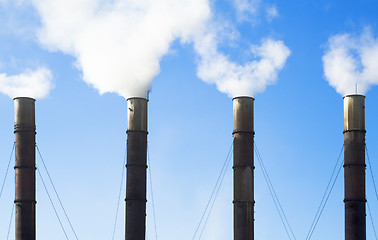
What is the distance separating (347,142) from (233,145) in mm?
5382

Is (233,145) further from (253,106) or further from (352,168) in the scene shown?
(352,168)

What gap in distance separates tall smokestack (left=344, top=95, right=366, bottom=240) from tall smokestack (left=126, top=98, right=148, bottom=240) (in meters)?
9.42

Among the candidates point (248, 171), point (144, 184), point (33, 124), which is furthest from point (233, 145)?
point (33, 124)

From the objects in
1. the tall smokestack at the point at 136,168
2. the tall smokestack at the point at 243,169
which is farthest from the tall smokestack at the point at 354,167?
the tall smokestack at the point at 136,168

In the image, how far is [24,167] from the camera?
31.3 metres

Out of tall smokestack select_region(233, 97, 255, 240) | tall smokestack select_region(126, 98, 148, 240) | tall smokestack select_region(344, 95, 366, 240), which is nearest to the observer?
tall smokestack select_region(126, 98, 148, 240)

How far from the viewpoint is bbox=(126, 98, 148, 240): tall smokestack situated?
31.6m

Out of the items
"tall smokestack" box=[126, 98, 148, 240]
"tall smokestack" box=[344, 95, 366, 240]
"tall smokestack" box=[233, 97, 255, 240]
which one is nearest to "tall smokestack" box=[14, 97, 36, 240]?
"tall smokestack" box=[126, 98, 148, 240]

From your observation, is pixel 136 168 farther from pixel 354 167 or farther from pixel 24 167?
pixel 354 167

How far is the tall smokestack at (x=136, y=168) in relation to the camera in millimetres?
31594

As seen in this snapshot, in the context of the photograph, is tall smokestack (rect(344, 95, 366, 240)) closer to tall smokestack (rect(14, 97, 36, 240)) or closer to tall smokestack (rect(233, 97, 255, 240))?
tall smokestack (rect(233, 97, 255, 240))

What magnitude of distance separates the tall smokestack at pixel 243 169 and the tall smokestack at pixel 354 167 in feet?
14.4

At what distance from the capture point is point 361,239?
31734mm

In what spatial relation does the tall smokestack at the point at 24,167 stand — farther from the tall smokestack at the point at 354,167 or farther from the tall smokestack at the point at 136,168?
the tall smokestack at the point at 354,167
